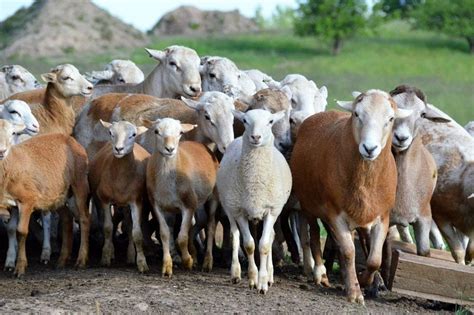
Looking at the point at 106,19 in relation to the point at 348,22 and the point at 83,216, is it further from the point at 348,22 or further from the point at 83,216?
the point at 83,216

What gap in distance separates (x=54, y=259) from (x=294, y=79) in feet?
11.9

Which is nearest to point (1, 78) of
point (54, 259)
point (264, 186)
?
point (54, 259)

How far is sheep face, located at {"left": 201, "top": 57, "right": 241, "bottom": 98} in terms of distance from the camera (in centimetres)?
1483

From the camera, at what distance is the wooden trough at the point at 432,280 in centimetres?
1092

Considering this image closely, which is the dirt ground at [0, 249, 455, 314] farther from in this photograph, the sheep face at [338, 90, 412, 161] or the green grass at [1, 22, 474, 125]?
the green grass at [1, 22, 474, 125]

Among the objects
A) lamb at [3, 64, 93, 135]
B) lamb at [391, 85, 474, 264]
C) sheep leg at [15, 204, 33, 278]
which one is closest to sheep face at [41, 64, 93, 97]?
lamb at [3, 64, 93, 135]

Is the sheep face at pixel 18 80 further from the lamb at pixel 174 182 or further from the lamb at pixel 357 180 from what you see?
the lamb at pixel 357 180

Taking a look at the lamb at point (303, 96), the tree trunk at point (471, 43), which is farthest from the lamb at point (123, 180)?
the tree trunk at point (471, 43)

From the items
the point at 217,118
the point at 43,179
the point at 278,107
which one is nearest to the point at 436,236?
the point at 278,107

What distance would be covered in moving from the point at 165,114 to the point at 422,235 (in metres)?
3.48

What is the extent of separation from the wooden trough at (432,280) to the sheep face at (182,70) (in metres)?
4.65

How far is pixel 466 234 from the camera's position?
13031 millimetres

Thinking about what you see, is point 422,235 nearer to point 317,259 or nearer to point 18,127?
point 317,259

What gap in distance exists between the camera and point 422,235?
11.8 m
